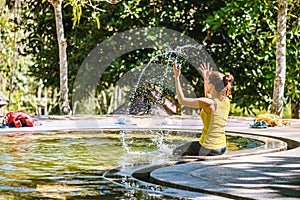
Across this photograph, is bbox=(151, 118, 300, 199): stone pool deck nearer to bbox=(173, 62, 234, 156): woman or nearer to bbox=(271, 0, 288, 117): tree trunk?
bbox=(173, 62, 234, 156): woman

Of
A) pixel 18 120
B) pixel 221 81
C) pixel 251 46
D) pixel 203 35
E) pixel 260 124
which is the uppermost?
pixel 203 35

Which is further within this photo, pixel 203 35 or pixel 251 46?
pixel 203 35

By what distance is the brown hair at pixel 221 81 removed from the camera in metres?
6.41

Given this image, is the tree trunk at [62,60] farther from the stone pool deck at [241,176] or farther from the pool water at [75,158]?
the stone pool deck at [241,176]

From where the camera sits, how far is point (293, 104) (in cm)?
1658

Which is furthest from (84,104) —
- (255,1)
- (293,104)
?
(255,1)

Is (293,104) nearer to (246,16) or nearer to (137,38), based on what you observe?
(246,16)

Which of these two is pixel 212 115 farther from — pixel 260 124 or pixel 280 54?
pixel 280 54

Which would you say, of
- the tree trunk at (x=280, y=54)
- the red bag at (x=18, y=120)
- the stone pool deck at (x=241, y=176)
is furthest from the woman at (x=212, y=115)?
the tree trunk at (x=280, y=54)

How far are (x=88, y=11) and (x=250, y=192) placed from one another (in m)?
12.5

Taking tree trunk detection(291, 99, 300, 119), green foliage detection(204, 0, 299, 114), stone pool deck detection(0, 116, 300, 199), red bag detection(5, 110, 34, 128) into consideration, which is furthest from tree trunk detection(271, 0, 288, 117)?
red bag detection(5, 110, 34, 128)

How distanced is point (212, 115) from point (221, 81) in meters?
0.37

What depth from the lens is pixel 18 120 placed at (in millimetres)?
10148

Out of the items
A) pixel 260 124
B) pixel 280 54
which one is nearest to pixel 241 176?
pixel 260 124
